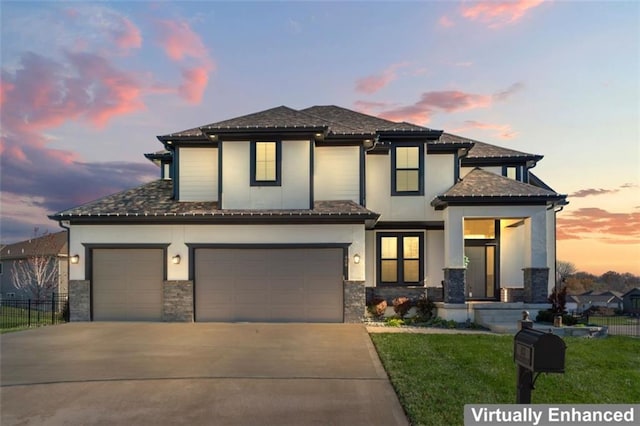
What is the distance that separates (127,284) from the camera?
1639 cm

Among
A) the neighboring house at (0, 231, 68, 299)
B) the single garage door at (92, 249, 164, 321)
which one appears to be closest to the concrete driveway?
the single garage door at (92, 249, 164, 321)

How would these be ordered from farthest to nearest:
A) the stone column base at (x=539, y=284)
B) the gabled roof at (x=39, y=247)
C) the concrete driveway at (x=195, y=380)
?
1. the gabled roof at (x=39, y=247)
2. the stone column base at (x=539, y=284)
3. the concrete driveway at (x=195, y=380)

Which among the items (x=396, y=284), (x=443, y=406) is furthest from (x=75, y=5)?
(x=443, y=406)

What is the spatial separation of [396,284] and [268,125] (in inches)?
305

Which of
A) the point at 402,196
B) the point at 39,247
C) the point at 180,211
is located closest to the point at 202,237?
the point at 180,211

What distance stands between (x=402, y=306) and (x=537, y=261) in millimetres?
4980

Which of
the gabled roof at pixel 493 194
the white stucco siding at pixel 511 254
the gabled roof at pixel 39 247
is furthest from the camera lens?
the gabled roof at pixel 39 247

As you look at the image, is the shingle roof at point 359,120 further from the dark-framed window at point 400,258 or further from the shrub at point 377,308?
the shrub at point 377,308

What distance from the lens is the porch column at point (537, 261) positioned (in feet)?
53.4

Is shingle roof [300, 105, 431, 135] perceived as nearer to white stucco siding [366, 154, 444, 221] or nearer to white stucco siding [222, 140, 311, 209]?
white stucco siding [366, 154, 444, 221]

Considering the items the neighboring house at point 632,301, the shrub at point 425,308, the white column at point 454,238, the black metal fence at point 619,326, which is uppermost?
the white column at point 454,238

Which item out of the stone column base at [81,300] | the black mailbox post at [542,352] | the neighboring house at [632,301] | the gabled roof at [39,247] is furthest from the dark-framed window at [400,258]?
the neighboring house at [632,301]

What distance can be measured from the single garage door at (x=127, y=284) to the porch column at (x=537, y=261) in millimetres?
12900

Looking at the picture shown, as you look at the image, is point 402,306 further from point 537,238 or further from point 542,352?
point 542,352
